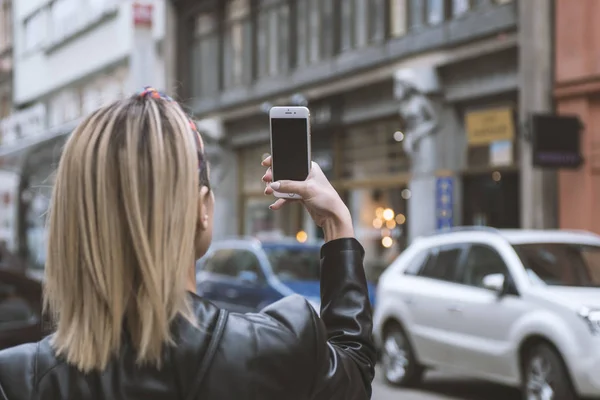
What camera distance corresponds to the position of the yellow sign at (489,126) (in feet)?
60.8

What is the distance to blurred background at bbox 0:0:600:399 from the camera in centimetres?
1761

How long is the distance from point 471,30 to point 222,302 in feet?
24.6

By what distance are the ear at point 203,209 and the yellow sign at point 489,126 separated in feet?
55.1

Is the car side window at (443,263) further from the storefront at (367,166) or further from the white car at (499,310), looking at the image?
the storefront at (367,166)

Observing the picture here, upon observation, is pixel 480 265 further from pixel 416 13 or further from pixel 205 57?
pixel 205 57

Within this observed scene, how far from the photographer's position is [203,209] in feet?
6.83

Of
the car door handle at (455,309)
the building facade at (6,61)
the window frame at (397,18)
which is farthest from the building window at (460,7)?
the building facade at (6,61)

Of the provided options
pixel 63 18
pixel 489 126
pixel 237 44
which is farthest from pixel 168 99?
pixel 63 18

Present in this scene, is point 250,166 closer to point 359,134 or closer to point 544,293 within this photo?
point 359,134

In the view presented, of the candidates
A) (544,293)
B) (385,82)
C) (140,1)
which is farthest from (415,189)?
(140,1)

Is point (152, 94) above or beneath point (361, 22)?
beneath

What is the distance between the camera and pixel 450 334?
10.8 m

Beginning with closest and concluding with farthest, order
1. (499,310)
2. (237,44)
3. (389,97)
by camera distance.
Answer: (499,310) < (389,97) < (237,44)

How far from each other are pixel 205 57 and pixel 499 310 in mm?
21563
